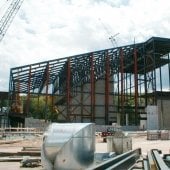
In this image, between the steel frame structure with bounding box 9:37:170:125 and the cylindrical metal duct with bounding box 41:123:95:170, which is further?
the steel frame structure with bounding box 9:37:170:125

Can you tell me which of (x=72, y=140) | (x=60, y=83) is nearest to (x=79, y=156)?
(x=72, y=140)

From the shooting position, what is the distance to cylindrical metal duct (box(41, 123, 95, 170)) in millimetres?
13734

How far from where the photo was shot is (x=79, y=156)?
14.1 meters

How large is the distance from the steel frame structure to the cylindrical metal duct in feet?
169

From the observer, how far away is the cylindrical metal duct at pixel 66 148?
1373 cm

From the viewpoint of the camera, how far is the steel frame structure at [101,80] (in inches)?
2677

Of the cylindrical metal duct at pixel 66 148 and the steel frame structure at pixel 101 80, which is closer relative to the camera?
the cylindrical metal duct at pixel 66 148

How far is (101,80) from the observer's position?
76188mm

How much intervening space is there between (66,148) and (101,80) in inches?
2467

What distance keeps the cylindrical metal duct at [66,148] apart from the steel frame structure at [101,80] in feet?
169

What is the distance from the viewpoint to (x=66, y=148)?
13734 mm

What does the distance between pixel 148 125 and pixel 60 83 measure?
23558 millimetres

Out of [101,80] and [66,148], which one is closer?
[66,148]

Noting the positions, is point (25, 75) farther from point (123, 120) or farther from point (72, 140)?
point (72, 140)
